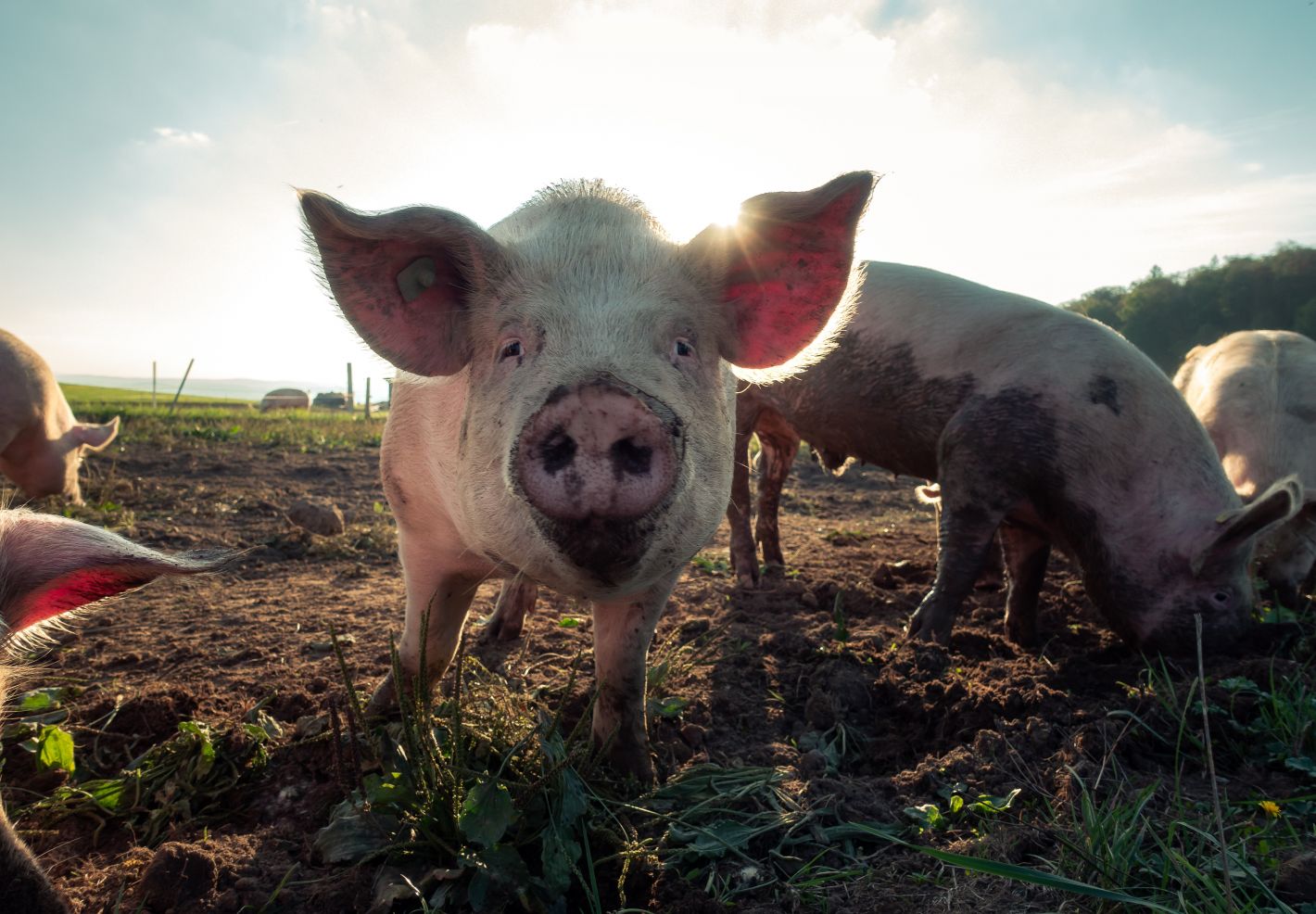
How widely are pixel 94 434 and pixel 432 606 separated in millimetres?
7673

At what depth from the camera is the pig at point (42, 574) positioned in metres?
1.41

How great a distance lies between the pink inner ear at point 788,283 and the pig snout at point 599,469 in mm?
950

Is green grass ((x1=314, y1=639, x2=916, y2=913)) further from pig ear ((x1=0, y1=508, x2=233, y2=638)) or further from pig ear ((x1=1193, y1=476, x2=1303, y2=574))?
pig ear ((x1=1193, y1=476, x2=1303, y2=574))

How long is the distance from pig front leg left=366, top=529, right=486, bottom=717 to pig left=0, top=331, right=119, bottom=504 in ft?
21.9

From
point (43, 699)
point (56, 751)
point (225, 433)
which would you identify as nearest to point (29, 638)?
point (56, 751)

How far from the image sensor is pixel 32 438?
7.92m

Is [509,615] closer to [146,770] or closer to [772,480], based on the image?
[146,770]

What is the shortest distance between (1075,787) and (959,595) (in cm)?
178

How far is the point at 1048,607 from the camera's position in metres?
4.74

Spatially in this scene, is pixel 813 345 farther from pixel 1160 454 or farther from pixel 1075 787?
pixel 1160 454

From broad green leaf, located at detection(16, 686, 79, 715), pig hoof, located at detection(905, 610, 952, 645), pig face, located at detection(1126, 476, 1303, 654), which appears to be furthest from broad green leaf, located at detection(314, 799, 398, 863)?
pig face, located at detection(1126, 476, 1303, 654)

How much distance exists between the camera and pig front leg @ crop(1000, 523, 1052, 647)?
4.14 m

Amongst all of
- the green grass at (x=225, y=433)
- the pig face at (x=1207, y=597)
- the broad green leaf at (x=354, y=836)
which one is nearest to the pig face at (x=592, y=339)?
the broad green leaf at (x=354, y=836)

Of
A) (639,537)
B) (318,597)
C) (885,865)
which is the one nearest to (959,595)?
(885,865)
